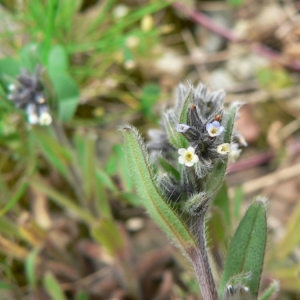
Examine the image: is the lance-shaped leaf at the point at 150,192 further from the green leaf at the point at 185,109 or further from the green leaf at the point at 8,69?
the green leaf at the point at 8,69

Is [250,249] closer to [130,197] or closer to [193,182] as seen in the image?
[193,182]

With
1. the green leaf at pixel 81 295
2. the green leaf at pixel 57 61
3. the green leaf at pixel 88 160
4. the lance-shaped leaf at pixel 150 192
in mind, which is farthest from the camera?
the green leaf at pixel 57 61

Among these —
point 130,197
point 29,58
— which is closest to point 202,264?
point 130,197

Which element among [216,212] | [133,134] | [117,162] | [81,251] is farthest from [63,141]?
[133,134]

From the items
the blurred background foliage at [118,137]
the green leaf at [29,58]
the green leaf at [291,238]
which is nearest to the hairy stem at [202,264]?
the blurred background foliage at [118,137]

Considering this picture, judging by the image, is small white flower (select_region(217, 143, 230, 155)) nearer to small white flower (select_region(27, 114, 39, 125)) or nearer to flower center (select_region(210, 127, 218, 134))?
flower center (select_region(210, 127, 218, 134))

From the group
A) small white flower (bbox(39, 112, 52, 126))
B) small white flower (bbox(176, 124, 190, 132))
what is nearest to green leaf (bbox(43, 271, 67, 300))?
small white flower (bbox(39, 112, 52, 126))

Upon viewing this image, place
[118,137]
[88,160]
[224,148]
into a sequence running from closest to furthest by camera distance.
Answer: [224,148] < [88,160] < [118,137]
